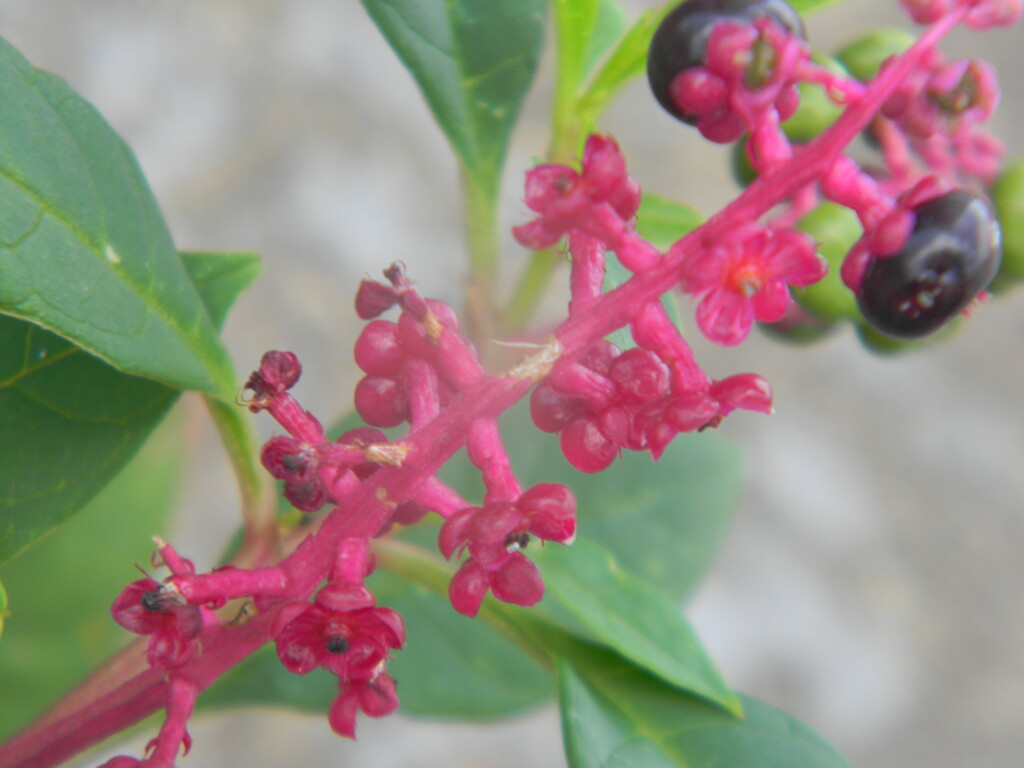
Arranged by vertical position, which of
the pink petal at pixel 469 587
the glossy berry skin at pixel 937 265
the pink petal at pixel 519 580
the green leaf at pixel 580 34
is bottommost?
the pink petal at pixel 469 587

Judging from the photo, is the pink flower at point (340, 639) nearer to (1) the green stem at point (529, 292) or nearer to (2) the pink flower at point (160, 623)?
(2) the pink flower at point (160, 623)

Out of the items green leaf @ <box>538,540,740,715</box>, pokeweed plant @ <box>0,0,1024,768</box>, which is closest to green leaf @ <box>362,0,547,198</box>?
pokeweed plant @ <box>0,0,1024,768</box>

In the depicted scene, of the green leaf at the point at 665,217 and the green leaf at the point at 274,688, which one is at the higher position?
the green leaf at the point at 665,217

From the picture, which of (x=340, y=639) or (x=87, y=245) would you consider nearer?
(x=340, y=639)

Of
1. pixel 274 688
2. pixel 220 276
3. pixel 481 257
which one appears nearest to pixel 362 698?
pixel 220 276

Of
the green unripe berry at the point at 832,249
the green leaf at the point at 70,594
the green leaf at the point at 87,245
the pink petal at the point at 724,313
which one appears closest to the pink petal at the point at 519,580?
the pink petal at the point at 724,313

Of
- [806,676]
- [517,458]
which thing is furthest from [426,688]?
[806,676]

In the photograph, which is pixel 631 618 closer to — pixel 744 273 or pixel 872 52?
pixel 744 273
